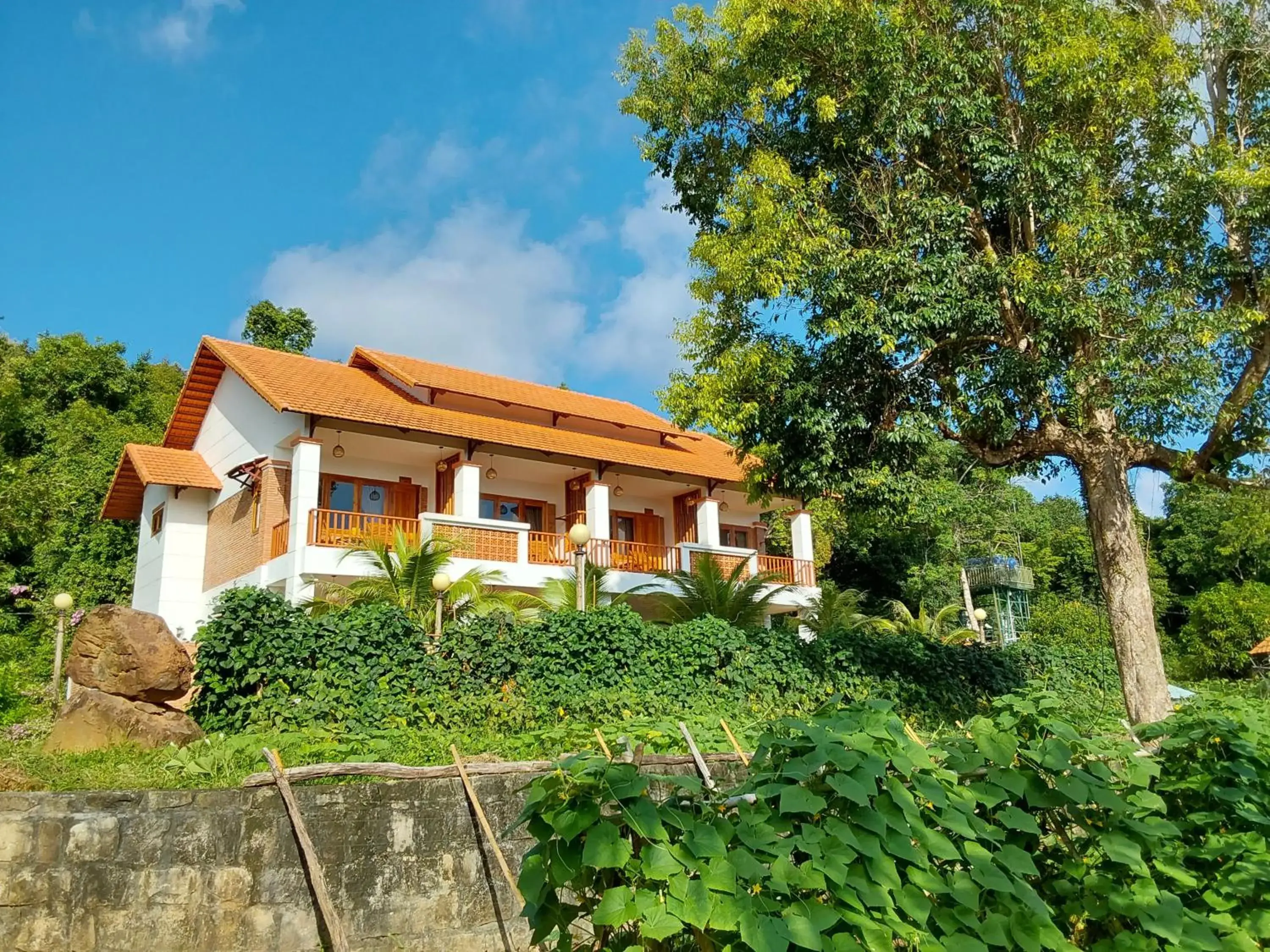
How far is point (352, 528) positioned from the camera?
1686 centimetres

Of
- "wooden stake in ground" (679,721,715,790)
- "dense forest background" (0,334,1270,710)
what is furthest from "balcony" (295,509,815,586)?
"wooden stake in ground" (679,721,715,790)

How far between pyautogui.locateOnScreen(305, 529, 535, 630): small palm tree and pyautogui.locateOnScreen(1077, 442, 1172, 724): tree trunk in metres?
7.98

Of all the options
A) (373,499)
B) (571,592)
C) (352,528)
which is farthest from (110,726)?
(373,499)

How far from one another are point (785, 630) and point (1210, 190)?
793 cm

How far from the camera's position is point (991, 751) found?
3246 mm

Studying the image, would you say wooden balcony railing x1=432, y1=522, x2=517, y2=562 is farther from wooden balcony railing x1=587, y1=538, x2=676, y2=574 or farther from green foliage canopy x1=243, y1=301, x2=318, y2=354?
green foliage canopy x1=243, y1=301, x2=318, y2=354

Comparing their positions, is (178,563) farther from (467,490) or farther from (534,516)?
(534,516)

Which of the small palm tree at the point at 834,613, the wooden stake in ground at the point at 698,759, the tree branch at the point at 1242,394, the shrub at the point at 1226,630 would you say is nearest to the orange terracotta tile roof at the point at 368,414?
the small palm tree at the point at 834,613

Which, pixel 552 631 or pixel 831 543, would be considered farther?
pixel 831 543

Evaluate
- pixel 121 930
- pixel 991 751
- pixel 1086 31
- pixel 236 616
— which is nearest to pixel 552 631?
pixel 236 616

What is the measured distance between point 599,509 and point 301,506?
20.2 ft

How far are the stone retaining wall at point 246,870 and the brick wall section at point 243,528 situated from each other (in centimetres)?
1124

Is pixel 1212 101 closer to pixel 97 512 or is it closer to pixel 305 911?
pixel 305 911

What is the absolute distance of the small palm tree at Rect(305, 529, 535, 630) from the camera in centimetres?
1409
